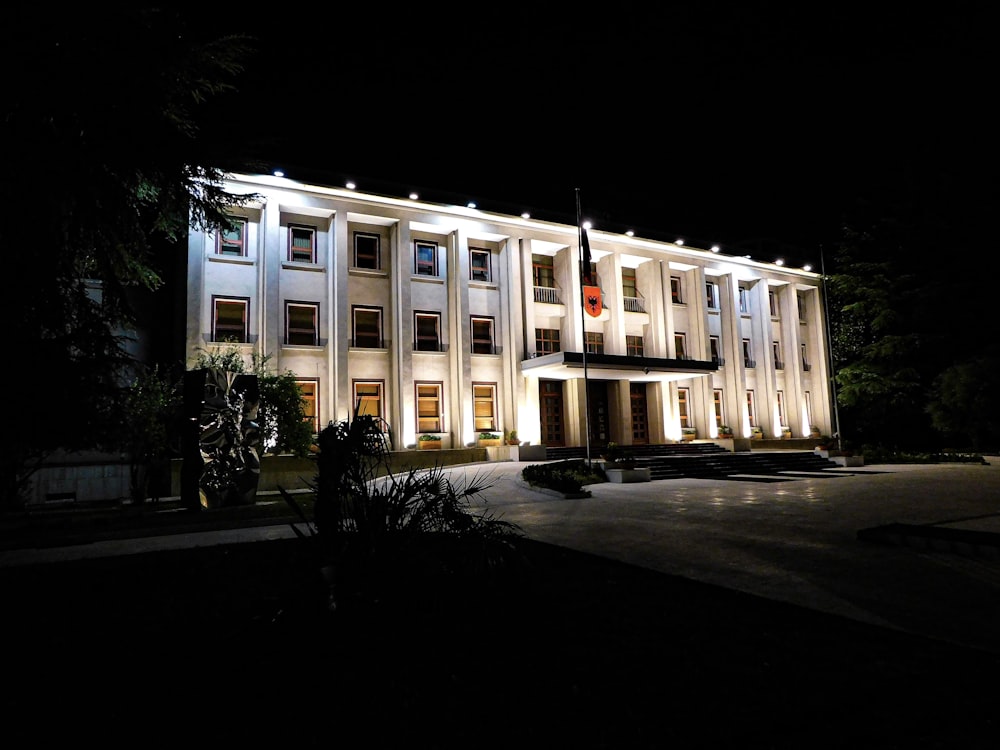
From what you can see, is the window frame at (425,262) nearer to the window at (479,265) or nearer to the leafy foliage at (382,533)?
the window at (479,265)

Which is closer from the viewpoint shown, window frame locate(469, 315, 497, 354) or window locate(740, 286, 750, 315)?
window frame locate(469, 315, 497, 354)

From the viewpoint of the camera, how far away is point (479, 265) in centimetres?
2792

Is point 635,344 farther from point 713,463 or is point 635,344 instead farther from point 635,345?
point 713,463

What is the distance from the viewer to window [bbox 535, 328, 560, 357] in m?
28.8

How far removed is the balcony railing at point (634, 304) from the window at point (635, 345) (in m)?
1.48

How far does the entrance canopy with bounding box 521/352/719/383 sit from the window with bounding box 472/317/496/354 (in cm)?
182

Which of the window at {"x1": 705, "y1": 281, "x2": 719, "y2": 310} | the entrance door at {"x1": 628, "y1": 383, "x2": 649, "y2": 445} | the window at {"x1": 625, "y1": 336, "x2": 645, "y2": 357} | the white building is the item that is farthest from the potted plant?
the window at {"x1": 705, "y1": 281, "x2": 719, "y2": 310}

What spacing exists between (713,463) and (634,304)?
11.9 metres

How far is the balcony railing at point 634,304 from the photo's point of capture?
101 feet

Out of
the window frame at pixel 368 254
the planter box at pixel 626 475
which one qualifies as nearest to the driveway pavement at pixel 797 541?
the planter box at pixel 626 475

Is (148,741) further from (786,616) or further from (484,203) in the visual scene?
(484,203)

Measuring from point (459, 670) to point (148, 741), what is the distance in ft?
4.78

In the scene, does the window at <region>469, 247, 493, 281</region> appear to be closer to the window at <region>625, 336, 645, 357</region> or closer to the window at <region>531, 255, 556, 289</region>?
the window at <region>531, 255, 556, 289</region>

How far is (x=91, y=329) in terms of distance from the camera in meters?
8.85
